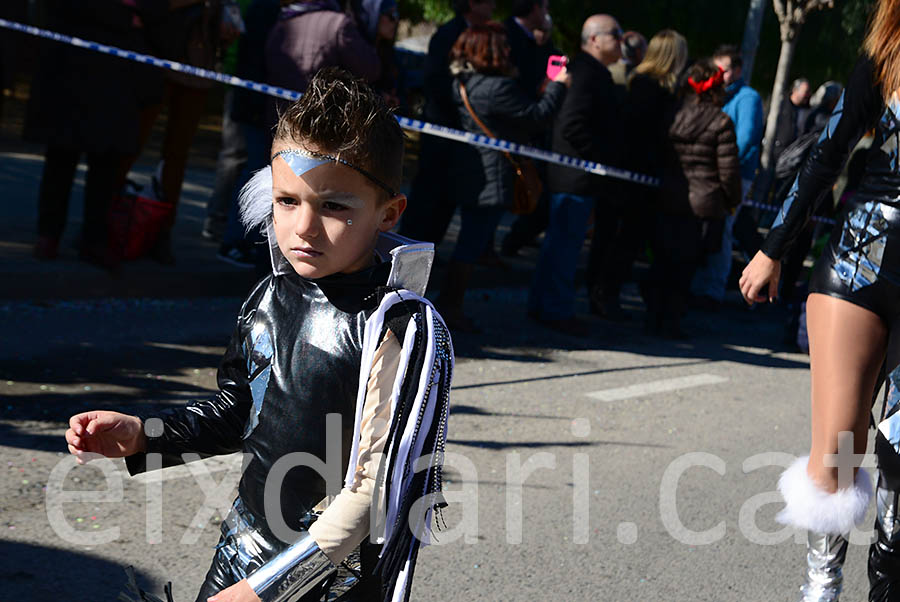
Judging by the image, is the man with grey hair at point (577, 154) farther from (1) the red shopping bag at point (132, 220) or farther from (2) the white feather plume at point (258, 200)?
(2) the white feather plume at point (258, 200)

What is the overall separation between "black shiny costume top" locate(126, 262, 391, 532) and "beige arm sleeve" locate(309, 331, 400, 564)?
0.23ft

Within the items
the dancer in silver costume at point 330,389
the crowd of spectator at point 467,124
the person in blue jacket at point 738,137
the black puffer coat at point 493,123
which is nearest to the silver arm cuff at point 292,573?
the dancer in silver costume at point 330,389

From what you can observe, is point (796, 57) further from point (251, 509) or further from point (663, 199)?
point (251, 509)

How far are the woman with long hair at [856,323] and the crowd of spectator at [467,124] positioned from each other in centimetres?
397

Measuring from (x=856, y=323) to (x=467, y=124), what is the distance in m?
4.41

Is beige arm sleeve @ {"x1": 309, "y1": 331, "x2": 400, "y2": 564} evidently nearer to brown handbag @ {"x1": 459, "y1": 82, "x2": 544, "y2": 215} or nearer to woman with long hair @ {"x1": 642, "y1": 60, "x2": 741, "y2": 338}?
brown handbag @ {"x1": 459, "y1": 82, "x2": 544, "y2": 215}

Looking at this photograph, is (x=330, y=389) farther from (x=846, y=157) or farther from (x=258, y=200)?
(x=846, y=157)

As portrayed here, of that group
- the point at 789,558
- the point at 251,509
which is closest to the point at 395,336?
the point at 251,509

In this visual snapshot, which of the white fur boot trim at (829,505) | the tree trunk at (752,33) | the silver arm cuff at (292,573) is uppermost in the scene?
the tree trunk at (752,33)

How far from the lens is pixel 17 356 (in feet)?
17.4

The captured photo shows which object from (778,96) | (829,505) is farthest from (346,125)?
(778,96)

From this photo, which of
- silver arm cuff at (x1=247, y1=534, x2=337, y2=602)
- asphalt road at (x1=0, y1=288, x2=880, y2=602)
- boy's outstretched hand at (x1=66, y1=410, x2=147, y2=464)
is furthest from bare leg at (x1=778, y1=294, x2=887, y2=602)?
boy's outstretched hand at (x1=66, y1=410, x2=147, y2=464)

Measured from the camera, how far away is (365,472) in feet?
5.92

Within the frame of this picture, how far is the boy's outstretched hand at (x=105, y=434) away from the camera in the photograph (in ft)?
6.32
